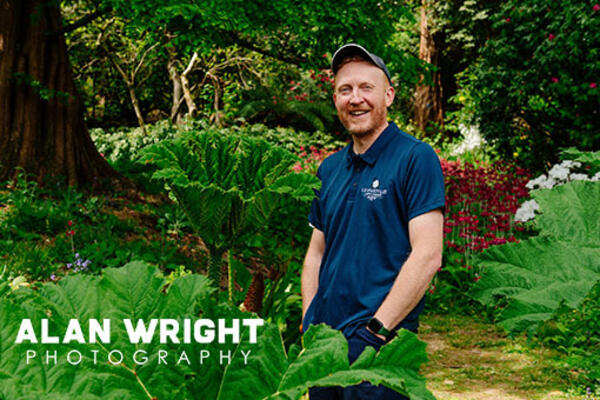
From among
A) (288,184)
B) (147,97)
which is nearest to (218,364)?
(288,184)

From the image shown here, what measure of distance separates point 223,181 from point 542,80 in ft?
24.9

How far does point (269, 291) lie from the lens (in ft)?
12.1

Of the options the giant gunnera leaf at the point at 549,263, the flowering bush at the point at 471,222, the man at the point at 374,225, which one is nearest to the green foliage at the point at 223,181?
the man at the point at 374,225

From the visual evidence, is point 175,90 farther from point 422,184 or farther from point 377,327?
point 377,327

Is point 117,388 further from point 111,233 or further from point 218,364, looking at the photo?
point 111,233

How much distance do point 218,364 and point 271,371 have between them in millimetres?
89

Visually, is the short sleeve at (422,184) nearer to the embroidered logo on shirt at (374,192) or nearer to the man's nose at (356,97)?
the embroidered logo on shirt at (374,192)

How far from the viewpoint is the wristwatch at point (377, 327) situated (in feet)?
5.42

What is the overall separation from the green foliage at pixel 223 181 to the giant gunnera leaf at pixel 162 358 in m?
1.28

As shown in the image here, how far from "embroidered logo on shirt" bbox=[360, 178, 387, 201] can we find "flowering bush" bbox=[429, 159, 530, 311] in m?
3.69

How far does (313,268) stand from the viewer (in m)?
2.15

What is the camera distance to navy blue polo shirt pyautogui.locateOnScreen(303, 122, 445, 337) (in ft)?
5.69

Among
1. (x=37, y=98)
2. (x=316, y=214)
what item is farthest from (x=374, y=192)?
(x=37, y=98)

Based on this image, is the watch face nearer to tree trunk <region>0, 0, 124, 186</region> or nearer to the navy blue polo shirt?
the navy blue polo shirt
